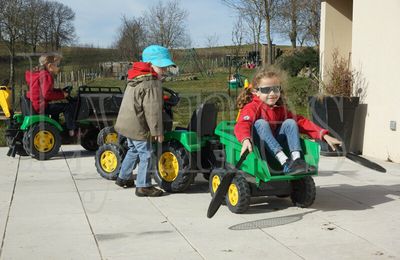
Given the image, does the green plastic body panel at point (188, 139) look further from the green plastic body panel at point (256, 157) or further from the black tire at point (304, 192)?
the black tire at point (304, 192)

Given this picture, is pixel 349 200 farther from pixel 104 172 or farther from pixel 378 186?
pixel 104 172

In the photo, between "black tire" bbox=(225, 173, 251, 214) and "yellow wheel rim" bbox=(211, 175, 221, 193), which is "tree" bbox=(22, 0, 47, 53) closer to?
"yellow wheel rim" bbox=(211, 175, 221, 193)

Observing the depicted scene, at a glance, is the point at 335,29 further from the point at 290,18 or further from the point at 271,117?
the point at 290,18

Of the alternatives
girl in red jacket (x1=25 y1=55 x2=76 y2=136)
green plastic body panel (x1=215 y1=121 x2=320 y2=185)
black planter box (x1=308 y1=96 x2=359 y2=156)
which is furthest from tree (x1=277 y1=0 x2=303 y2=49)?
green plastic body panel (x1=215 y1=121 x2=320 y2=185)

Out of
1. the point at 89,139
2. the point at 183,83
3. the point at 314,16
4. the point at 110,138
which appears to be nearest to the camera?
the point at 110,138

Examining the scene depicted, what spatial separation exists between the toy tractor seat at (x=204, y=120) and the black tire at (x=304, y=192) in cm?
130

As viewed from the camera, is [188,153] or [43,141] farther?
[43,141]

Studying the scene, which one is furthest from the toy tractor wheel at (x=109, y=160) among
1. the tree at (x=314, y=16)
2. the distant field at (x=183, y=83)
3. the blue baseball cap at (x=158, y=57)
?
the tree at (x=314, y=16)

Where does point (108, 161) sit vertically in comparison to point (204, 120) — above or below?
below

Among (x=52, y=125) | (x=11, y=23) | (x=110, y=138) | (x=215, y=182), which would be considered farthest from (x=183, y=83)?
(x=215, y=182)

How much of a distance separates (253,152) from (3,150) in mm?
5964

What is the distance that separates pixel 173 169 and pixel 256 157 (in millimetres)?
1403

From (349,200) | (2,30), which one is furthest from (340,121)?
(2,30)

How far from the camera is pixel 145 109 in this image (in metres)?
5.89
